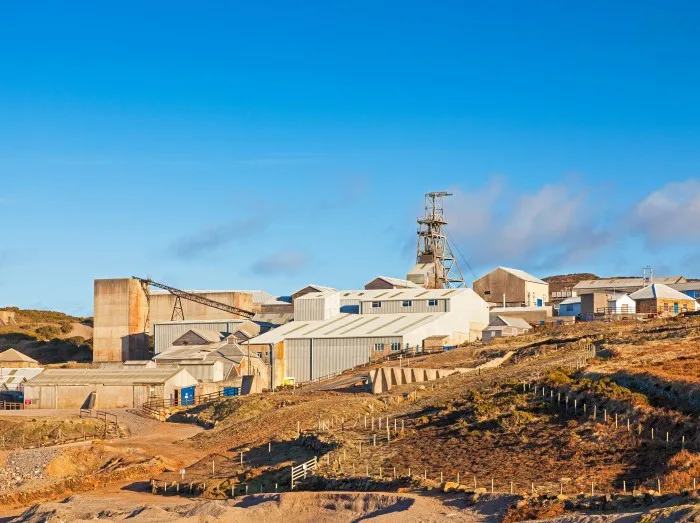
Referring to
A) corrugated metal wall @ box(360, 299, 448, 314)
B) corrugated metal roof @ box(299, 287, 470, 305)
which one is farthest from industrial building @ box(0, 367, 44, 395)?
corrugated metal wall @ box(360, 299, 448, 314)

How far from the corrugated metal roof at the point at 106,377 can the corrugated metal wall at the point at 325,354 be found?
32.8 ft

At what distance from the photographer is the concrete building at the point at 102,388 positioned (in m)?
82.9

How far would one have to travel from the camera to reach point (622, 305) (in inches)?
3991

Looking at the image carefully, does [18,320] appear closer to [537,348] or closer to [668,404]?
[537,348]

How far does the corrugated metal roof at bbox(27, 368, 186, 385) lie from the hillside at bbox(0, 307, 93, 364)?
38.8 metres

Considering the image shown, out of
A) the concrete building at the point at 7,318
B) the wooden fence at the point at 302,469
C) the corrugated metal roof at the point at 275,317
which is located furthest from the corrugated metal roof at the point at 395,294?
the concrete building at the point at 7,318

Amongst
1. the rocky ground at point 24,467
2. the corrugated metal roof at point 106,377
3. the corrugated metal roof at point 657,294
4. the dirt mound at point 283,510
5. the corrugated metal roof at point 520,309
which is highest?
Answer: the corrugated metal roof at point 657,294

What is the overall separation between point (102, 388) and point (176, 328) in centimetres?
2890

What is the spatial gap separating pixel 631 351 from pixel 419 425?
57.1 feet

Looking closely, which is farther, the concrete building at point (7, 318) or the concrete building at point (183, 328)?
the concrete building at point (7, 318)

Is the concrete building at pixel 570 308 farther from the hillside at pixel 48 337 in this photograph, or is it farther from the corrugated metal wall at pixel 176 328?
the hillside at pixel 48 337

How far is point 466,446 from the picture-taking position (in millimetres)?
45844

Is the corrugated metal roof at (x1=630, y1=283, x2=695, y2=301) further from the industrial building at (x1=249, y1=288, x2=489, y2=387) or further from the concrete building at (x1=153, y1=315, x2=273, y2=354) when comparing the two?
the concrete building at (x1=153, y1=315, x2=273, y2=354)

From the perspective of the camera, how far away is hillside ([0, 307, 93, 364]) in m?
128
